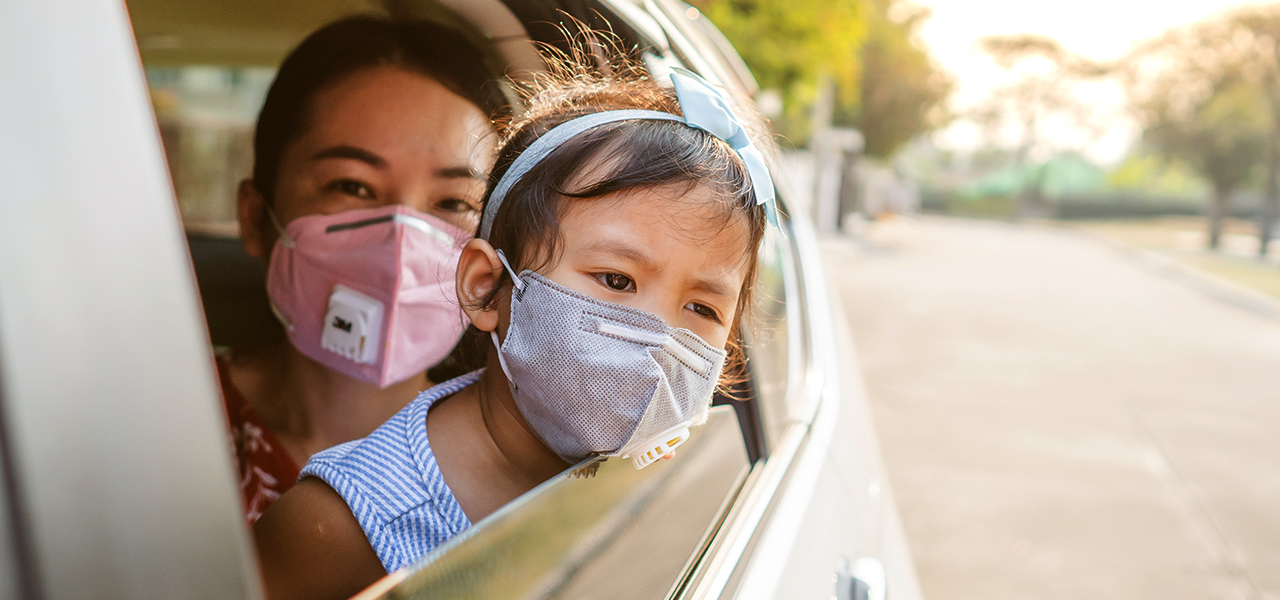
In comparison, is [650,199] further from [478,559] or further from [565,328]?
[478,559]

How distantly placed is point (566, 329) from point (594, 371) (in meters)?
0.06

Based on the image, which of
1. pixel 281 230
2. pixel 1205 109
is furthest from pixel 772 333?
pixel 1205 109

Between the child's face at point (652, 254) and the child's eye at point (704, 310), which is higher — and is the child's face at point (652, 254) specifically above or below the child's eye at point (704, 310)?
above

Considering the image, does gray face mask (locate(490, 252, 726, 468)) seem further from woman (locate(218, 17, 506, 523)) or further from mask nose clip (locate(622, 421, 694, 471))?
woman (locate(218, 17, 506, 523))

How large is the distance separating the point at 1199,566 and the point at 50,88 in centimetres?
510

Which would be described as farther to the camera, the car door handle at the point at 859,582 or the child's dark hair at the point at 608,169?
the car door handle at the point at 859,582

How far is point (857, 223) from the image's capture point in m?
31.0

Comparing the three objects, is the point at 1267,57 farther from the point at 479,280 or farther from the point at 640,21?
the point at 479,280

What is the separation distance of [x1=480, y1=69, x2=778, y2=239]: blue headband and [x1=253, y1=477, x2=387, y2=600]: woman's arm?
41 centimetres

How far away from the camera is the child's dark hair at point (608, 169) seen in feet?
3.58

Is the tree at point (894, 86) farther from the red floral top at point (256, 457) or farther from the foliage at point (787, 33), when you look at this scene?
the red floral top at point (256, 457)

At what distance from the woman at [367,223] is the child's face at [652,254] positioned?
1.57 ft

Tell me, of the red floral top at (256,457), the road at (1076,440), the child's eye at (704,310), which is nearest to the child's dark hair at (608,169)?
the child's eye at (704,310)

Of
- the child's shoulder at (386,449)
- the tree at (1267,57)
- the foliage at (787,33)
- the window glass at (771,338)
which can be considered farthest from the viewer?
the tree at (1267,57)
